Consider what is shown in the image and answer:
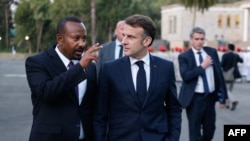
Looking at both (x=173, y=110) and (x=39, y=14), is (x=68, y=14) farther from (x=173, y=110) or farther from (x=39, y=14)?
(x=173, y=110)

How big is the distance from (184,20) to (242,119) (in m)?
52.4

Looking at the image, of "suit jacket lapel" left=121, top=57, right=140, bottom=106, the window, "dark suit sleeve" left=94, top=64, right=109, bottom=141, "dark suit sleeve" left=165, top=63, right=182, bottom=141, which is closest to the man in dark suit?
"dark suit sleeve" left=94, top=64, right=109, bottom=141

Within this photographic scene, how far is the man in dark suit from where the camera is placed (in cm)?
420

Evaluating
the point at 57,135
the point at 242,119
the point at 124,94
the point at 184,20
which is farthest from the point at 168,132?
the point at 184,20

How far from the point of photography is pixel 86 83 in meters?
4.48

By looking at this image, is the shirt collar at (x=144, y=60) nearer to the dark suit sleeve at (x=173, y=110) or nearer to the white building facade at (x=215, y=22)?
the dark suit sleeve at (x=173, y=110)

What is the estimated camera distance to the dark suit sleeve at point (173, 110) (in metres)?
4.71

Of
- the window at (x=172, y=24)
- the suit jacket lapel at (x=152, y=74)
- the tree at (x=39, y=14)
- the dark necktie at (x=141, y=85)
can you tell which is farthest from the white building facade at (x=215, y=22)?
the dark necktie at (x=141, y=85)

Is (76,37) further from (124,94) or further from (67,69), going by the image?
(124,94)

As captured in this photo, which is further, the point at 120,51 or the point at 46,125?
the point at 120,51

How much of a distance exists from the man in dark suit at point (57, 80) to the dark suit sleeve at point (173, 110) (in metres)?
0.71

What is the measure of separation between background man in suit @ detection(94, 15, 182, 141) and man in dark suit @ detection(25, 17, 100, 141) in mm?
195

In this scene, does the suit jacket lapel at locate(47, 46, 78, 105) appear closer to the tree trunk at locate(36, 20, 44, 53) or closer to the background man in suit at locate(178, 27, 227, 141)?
the background man in suit at locate(178, 27, 227, 141)

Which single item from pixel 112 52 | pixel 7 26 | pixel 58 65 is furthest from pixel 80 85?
pixel 7 26
